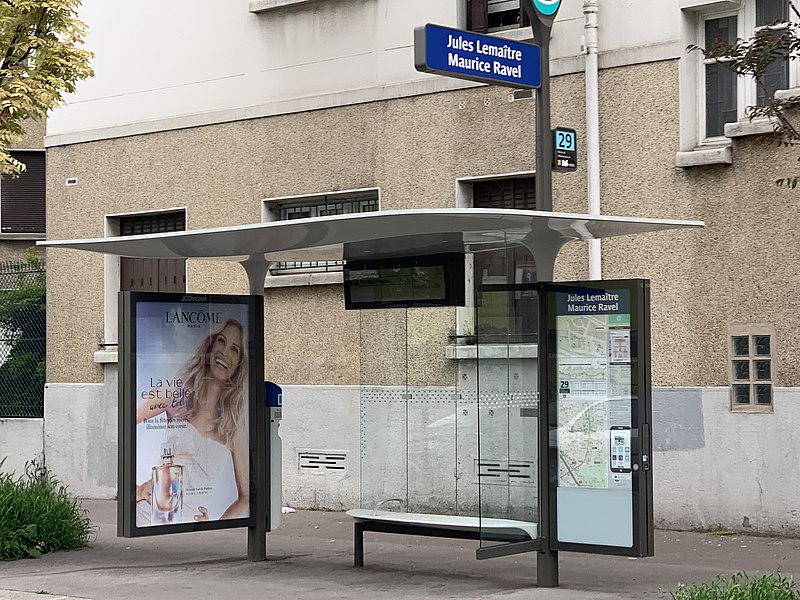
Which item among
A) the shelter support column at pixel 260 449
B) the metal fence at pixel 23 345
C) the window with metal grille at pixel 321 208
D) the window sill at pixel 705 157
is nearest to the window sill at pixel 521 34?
the window sill at pixel 705 157

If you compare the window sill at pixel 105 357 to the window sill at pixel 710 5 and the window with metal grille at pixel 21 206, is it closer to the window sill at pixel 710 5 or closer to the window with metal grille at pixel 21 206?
the window sill at pixel 710 5

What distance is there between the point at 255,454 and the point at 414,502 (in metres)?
1.44

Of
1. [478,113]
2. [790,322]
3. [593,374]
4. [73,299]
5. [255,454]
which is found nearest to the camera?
[593,374]

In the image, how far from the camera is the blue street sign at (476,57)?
952cm

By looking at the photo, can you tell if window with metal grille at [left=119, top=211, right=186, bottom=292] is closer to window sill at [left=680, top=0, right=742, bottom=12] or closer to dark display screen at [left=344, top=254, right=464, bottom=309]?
dark display screen at [left=344, top=254, right=464, bottom=309]

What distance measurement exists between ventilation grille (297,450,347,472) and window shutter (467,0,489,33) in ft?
15.9

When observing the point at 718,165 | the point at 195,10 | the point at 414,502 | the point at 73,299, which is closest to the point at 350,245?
the point at 414,502

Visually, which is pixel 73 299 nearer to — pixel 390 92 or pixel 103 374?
pixel 103 374

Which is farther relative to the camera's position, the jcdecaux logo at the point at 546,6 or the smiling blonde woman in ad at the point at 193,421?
the smiling blonde woman in ad at the point at 193,421

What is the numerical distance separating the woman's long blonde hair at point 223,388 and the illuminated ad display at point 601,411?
2.82 metres

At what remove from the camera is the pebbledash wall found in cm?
1240

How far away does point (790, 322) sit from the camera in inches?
479

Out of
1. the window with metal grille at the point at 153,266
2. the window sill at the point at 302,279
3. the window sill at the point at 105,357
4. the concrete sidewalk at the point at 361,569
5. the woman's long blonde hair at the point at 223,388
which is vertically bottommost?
the concrete sidewalk at the point at 361,569

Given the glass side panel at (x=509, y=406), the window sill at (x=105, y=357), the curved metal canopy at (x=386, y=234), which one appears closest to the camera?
the curved metal canopy at (x=386, y=234)
